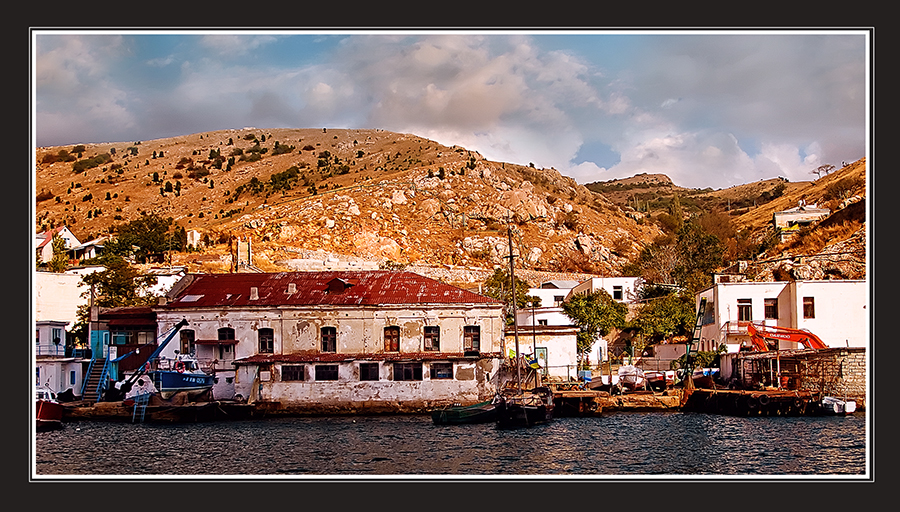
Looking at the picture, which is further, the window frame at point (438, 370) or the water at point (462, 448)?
the window frame at point (438, 370)

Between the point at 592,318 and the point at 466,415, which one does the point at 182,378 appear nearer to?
the point at 466,415

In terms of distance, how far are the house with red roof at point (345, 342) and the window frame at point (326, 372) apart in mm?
40

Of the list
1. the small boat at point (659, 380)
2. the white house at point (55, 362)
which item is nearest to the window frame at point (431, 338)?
the small boat at point (659, 380)

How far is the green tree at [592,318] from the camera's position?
49.8 m

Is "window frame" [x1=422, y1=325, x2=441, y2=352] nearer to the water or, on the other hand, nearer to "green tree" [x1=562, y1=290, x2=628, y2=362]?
the water

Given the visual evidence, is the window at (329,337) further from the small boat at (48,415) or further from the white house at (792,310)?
the white house at (792,310)

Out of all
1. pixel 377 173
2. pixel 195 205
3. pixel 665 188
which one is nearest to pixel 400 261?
pixel 377 173

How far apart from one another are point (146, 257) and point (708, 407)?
5099 centimetres

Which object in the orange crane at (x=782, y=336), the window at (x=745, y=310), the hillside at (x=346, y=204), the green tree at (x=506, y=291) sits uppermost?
the hillside at (x=346, y=204)

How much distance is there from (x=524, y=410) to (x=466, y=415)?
2133 mm

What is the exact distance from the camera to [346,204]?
295 feet

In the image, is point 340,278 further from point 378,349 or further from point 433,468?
point 433,468

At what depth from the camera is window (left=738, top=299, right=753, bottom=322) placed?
43.6 metres

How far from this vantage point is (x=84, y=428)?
104ft
